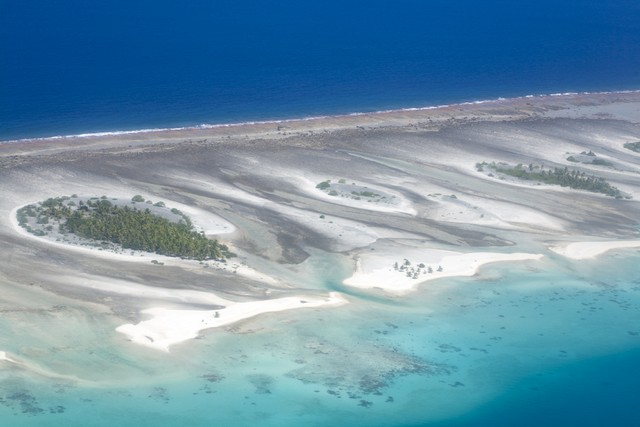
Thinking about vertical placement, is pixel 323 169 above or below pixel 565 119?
below

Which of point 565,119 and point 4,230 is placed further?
point 565,119

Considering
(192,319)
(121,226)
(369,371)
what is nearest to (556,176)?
(121,226)

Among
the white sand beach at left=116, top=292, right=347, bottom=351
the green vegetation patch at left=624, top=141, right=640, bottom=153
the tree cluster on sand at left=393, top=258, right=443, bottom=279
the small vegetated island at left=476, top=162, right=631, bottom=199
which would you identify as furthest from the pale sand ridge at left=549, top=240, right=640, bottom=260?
the green vegetation patch at left=624, top=141, right=640, bottom=153

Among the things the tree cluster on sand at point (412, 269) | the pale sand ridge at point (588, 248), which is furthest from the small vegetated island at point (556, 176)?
the tree cluster on sand at point (412, 269)

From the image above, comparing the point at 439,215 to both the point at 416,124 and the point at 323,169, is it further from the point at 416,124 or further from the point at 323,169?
the point at 416,124

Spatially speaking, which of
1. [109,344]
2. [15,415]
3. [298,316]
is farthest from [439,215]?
[15,415]

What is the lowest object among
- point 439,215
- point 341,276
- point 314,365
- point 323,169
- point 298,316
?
point 314,365

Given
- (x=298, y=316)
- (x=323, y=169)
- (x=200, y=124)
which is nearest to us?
(x=298, y=316)

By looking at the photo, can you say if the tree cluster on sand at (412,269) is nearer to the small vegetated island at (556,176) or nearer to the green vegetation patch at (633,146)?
the small vegetated island at (556,176)
